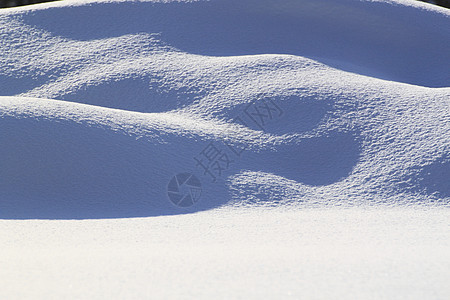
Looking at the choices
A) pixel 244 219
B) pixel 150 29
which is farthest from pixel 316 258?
pixel 150 29

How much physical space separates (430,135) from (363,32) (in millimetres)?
1809

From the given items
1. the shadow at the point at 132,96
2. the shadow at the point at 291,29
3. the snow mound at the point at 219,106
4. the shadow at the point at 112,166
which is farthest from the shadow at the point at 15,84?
the shadow at the point at 112,166

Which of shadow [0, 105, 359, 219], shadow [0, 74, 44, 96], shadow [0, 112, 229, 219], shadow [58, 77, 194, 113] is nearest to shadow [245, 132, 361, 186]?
shadow [0, 105, 359, 219]

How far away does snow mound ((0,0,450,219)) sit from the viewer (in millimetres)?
2766

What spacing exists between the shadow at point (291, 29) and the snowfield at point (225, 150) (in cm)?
2

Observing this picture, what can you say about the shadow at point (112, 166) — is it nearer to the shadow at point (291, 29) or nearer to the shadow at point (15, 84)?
the shadow at point (15, 84)

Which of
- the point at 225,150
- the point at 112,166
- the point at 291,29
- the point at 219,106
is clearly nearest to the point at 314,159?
the point at 225,150

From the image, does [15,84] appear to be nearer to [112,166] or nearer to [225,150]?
[112,166]

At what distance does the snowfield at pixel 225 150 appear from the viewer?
5.76ft

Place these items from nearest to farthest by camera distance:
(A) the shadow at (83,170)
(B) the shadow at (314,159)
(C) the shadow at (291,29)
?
(A) the shadow at (83,170) → (B) the shadow at (314,159) → (C) the shadow at (291,29)

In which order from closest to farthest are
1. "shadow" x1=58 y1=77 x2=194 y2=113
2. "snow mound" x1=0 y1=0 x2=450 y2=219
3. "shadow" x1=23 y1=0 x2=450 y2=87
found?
"snow mound" x1=0 y1=0 x2=450 y2=219 → "shadow" x1=58 y1=77 x2=194 y2=113 → "shadow" x1=23 y1=0 x2=450 y2=87

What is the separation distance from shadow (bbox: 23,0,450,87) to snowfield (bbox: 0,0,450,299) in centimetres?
2

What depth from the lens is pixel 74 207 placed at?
8.45ft

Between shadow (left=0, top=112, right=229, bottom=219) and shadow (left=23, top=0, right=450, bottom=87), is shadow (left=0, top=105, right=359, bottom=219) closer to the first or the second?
shadow (left=0, top=112, right=229, bottom=219)
